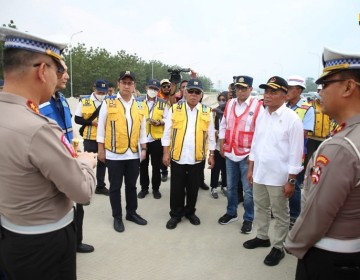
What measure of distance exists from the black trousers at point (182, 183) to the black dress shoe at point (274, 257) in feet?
4.52

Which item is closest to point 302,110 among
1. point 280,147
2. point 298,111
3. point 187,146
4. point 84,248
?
point 298,111

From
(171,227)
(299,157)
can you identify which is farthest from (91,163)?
(171,227)

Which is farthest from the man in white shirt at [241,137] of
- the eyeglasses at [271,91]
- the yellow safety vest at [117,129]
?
the yellow safety vest at [117,129]

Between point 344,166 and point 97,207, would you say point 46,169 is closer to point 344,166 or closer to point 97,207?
point 344,166

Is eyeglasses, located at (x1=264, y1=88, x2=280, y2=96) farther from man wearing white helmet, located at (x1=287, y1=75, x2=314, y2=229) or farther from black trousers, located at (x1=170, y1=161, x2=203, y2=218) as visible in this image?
black trousers, located at (x1=170, y1=161, x2=203, y2=218)

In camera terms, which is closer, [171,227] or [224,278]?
[224,278]

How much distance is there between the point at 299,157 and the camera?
121 inches

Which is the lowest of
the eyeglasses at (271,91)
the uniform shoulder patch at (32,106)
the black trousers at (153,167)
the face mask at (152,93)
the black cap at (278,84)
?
the black trousers at (153,167)

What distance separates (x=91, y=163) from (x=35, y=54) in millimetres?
670

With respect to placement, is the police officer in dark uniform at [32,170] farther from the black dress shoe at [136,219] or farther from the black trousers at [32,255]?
the black dress shoe at [136,219]

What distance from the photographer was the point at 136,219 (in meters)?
4.24

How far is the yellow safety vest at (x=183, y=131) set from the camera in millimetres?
4145

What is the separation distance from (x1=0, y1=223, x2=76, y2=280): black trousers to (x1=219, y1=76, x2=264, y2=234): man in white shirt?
2.80 meters

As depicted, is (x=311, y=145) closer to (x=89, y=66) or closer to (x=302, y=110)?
(x=302, y=110)
